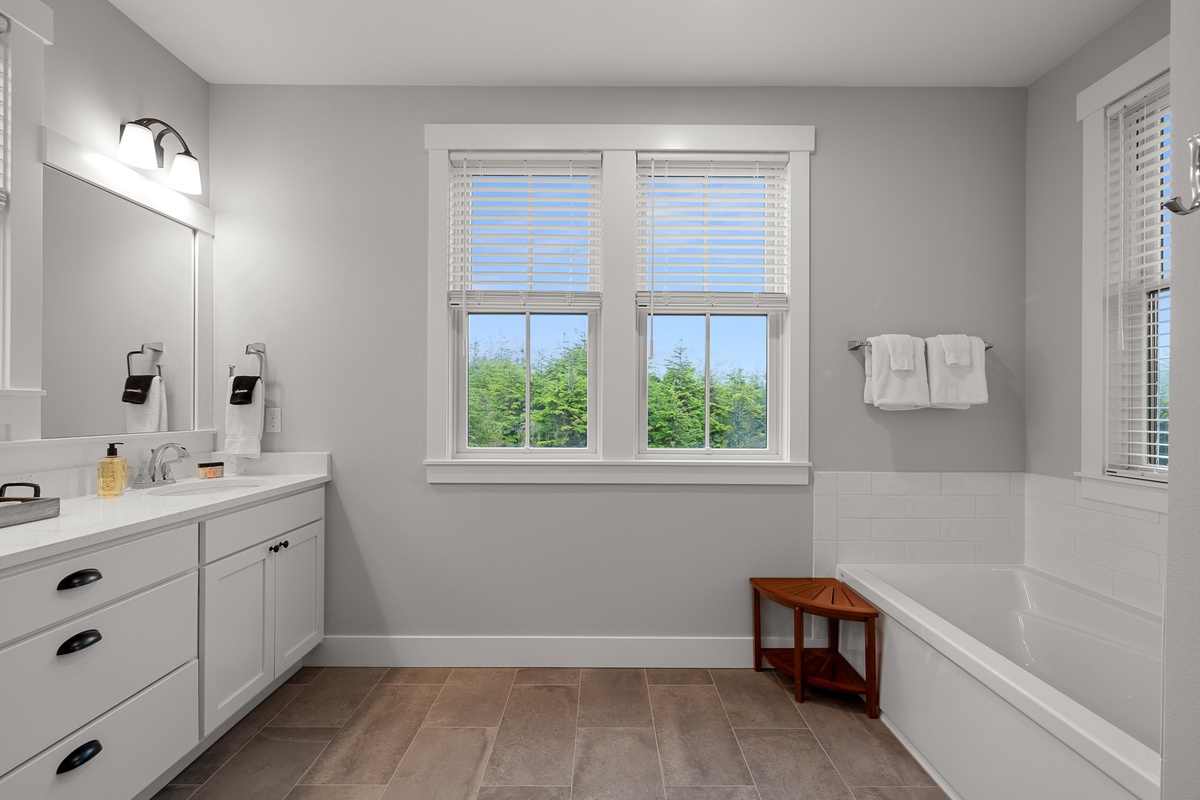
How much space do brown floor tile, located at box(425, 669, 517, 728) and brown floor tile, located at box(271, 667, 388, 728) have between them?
317mm

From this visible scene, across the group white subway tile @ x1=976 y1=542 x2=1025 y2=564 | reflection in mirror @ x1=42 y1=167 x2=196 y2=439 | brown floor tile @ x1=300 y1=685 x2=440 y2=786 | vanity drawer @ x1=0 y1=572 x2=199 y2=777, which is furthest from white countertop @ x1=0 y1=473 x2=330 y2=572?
white subway tile @ x1=976 y1=542 x2=1025 y2=564

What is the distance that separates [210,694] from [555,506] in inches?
53.6

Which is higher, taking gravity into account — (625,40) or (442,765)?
(625,40)

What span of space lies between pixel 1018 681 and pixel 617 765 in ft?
3.86

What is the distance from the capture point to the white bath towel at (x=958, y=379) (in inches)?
99.0

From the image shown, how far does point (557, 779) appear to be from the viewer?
1.87 m

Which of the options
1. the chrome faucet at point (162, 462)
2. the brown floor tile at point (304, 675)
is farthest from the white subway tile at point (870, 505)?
the chrome faucet at point (162, 462)

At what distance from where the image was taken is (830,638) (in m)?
2.63

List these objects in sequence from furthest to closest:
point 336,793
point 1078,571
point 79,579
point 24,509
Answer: point 1078,571 → point 336,793 → point 24,509 → point 79,579

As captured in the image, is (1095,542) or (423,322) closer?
(1095,542)

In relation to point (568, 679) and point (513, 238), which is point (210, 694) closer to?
point (568, 679)

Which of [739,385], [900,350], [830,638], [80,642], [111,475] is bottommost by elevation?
[830,638]

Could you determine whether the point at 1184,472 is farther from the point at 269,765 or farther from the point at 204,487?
the point at 204,487

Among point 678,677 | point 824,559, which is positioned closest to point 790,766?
point 678,677
